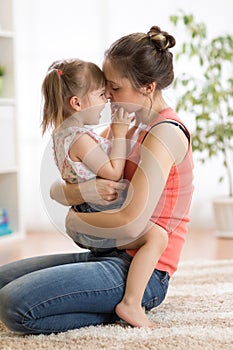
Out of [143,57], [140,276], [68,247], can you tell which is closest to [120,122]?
[143,57]

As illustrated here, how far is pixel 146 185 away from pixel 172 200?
12 centimetres

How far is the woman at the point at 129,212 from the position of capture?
180cm

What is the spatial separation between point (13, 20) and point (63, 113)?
1958mm

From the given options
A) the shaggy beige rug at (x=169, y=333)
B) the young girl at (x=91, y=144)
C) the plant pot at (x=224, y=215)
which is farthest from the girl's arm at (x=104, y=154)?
the plant pot at (x=224, y=215)

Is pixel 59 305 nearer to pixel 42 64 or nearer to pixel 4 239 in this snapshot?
pixel 4 239

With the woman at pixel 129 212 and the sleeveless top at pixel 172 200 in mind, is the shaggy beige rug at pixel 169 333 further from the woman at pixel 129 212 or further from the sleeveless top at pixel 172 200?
the sleeveless top at pixel 172 200

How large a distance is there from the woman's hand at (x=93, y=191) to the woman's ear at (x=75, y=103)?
0.20m

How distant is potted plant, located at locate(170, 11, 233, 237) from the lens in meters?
3.50

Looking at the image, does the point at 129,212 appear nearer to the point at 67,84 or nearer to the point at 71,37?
the point at 67,84

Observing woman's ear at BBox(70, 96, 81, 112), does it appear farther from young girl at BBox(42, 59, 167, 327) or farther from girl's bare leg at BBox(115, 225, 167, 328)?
girl's bare leg at BBox(115, 225, 167, 328)

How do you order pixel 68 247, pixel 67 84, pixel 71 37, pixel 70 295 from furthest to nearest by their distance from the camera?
pixel 71 37 → pixel 68 247 → pixel 67 84 → pixel 70 295

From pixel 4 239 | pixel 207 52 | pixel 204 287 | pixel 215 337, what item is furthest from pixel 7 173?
pixel 215 337

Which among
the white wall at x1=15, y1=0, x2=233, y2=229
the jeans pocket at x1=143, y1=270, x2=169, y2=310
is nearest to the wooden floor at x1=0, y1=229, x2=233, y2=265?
the white wall at x1=15, y1=0, x2=233, y2=229

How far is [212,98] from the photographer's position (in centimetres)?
354
